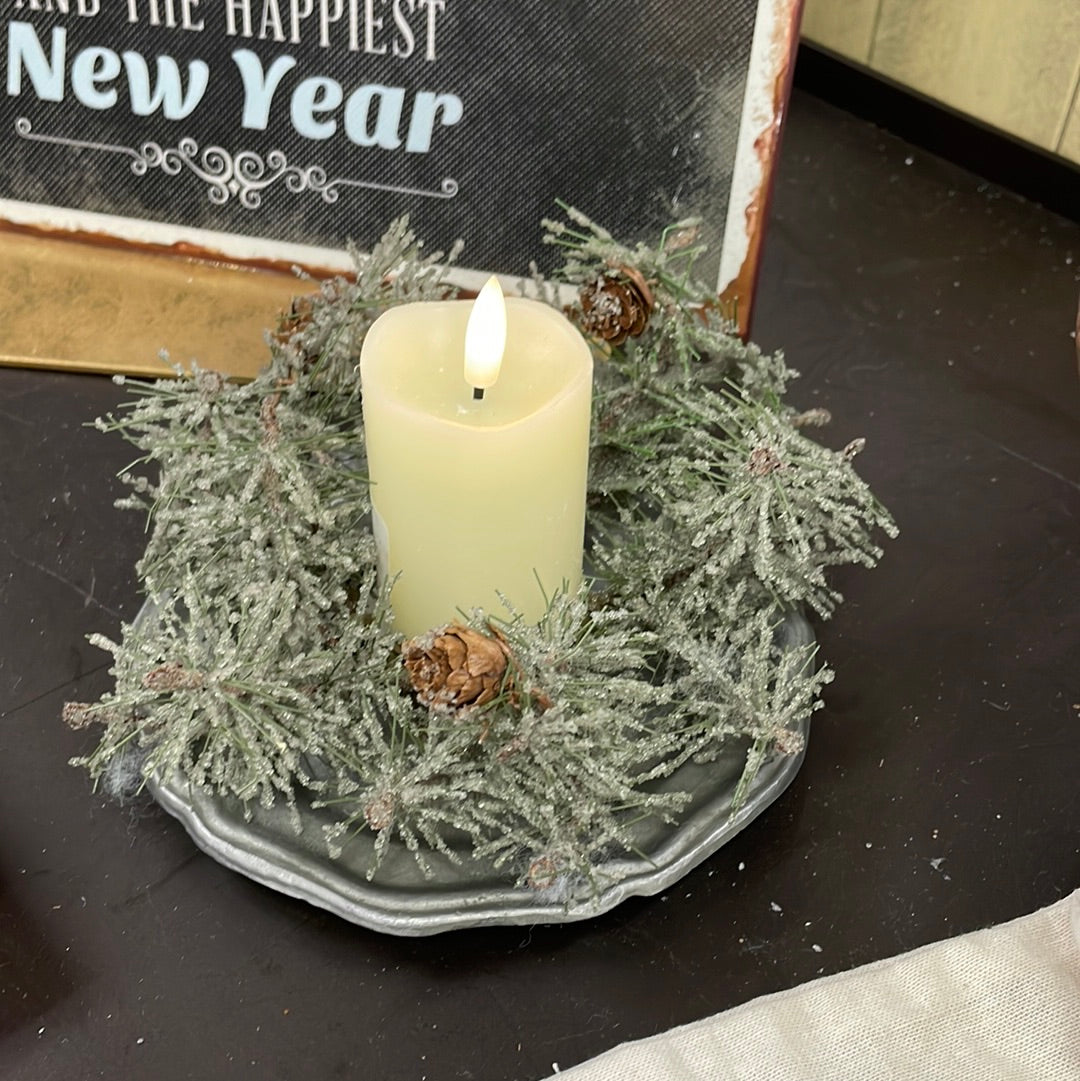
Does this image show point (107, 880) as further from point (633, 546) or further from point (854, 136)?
point (854, 136)

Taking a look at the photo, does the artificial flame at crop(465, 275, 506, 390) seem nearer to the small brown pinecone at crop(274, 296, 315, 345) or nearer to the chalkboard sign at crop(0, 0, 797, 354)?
the small brown pinecone at crop(274, 296, 315, 345)

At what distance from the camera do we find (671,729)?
0.49 meters

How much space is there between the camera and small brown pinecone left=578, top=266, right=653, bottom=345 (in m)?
0.53

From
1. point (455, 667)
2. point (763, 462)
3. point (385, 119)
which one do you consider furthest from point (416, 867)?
point (385, 119)

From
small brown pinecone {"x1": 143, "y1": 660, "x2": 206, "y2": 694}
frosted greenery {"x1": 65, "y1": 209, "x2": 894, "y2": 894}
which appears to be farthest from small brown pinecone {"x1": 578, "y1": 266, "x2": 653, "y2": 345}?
small brown pinecone {"x1": 143, "y1": 660, "x2": 206, "y2": 694}

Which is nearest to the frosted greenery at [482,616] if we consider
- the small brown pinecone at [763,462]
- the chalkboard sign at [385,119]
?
the small brown pinecone at [763,462]

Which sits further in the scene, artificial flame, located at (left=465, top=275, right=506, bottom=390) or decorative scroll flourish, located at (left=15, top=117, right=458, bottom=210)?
decorative scroll flourish, located at (left=15, top=117, right=458, bottom=210)

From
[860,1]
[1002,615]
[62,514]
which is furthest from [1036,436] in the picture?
[62,514]

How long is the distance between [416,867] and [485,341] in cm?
19

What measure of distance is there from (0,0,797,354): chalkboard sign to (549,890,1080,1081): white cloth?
0.38 meters

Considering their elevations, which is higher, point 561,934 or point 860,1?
point 860,1

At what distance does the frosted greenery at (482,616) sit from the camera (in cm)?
43

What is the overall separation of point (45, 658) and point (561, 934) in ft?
0.85

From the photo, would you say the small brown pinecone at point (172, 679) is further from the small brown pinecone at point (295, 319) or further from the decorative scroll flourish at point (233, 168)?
the decorative scroll flourish at point (233, 168)
